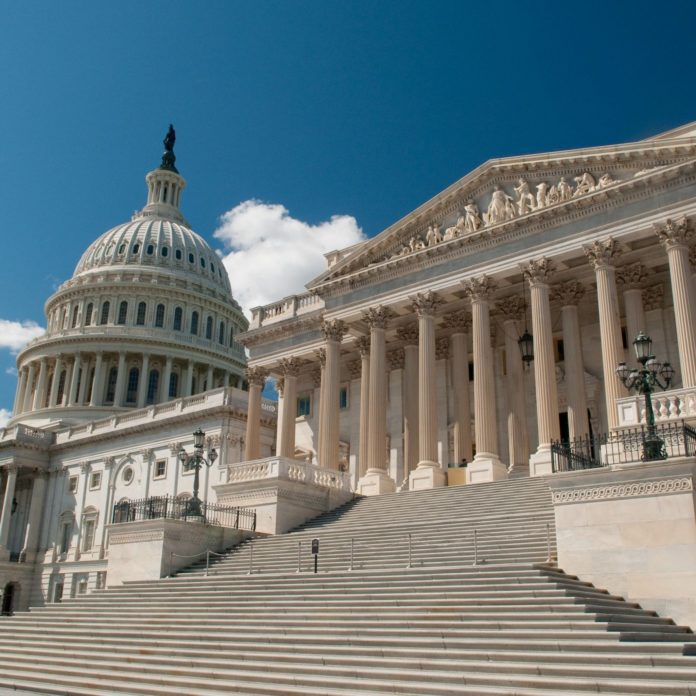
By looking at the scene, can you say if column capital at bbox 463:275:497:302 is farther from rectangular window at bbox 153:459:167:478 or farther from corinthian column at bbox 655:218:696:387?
rectangular window at bbox 153:459:167:478

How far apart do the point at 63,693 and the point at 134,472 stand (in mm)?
53808

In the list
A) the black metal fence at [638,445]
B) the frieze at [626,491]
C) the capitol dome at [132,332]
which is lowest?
the frieze at [626,491]

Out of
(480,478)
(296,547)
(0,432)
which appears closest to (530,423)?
(480,478)

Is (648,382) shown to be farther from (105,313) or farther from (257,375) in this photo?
(105,313)

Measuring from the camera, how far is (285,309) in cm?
5106

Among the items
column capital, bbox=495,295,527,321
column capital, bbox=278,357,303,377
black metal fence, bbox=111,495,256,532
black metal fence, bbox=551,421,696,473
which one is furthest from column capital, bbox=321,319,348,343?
black metal fence, bbox=551,421,696,473

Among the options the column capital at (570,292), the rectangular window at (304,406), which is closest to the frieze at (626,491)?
the column capital at (570,292)

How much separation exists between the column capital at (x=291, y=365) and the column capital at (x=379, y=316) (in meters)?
9.11

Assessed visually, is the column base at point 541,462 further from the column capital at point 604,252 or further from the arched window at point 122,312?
the arched window at point 122,312

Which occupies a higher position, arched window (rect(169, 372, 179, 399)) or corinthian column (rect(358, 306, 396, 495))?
arched window (rect(169, 372, 179, 399))

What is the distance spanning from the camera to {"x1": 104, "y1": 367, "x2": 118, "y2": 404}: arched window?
321 feet

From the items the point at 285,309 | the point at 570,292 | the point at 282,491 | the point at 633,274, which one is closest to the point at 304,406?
the point at 285,309

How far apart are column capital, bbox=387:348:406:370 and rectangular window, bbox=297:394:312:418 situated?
9068 mm

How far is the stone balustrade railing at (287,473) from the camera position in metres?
A: 35.0
